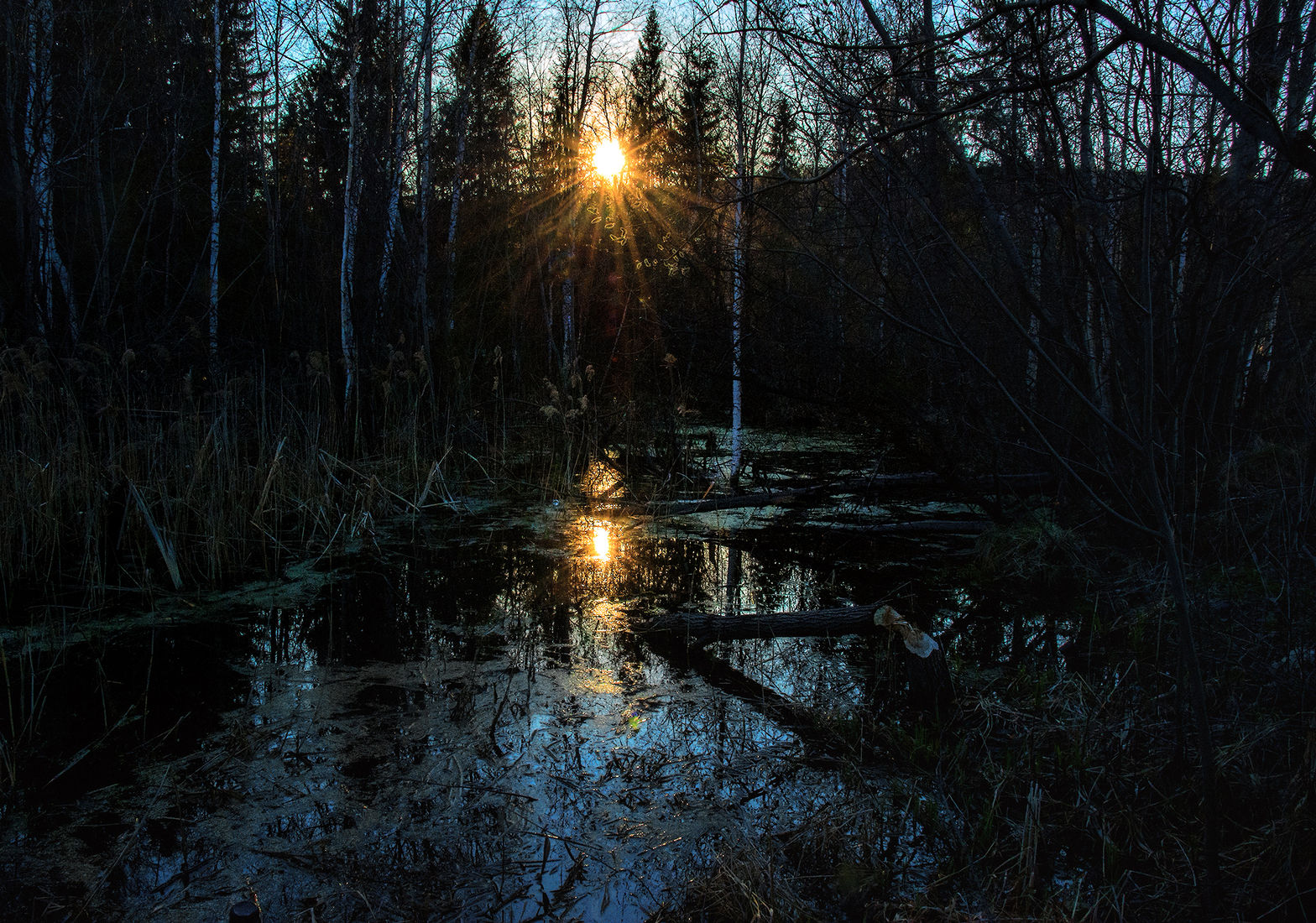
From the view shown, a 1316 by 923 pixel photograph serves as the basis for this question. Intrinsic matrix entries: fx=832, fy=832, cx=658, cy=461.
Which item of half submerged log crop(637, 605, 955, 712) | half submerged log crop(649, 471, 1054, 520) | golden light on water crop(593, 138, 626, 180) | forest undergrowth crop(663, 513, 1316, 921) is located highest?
golden light on water crop(593, 138, 626, 180)

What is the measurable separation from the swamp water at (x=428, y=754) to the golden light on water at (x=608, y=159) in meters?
8.69

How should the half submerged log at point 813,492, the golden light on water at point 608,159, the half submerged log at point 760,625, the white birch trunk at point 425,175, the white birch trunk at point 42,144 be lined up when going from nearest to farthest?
1. the half submerged log at point 760,625
2. the half submerged log at point 813,492
3. the white birch trunk at point 42,144
4. the white birch trunk at point 425,175
5. the golden light on water at point 608,159

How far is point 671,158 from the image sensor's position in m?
12.3

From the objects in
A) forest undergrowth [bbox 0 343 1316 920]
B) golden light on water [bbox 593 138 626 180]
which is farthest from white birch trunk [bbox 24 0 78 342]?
golden light on water [bbox 593 138 626 180]

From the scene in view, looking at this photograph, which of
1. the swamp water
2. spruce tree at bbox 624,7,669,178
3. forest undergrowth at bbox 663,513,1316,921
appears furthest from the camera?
spruce tree at bbox 624,7,669,178

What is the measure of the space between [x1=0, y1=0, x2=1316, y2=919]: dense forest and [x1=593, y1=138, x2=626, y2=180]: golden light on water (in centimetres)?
29

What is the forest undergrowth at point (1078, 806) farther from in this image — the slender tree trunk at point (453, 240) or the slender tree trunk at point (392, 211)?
the slender tree trunk at point (453, 240)

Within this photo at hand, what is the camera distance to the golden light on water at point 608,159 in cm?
1176

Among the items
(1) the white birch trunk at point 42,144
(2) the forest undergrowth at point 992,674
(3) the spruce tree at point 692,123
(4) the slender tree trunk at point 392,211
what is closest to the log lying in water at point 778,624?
(2) the forest undergrowth at point 992,674

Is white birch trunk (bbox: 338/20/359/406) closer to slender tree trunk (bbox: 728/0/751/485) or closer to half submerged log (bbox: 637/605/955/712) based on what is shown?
slender tree trunk (bbox: 728/0/751/485)

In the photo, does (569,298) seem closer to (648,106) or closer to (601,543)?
(601,543)

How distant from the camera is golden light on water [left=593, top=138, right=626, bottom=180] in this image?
38.6ft

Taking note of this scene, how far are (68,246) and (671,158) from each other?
7709 mm

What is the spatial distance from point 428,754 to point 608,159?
10.6m
